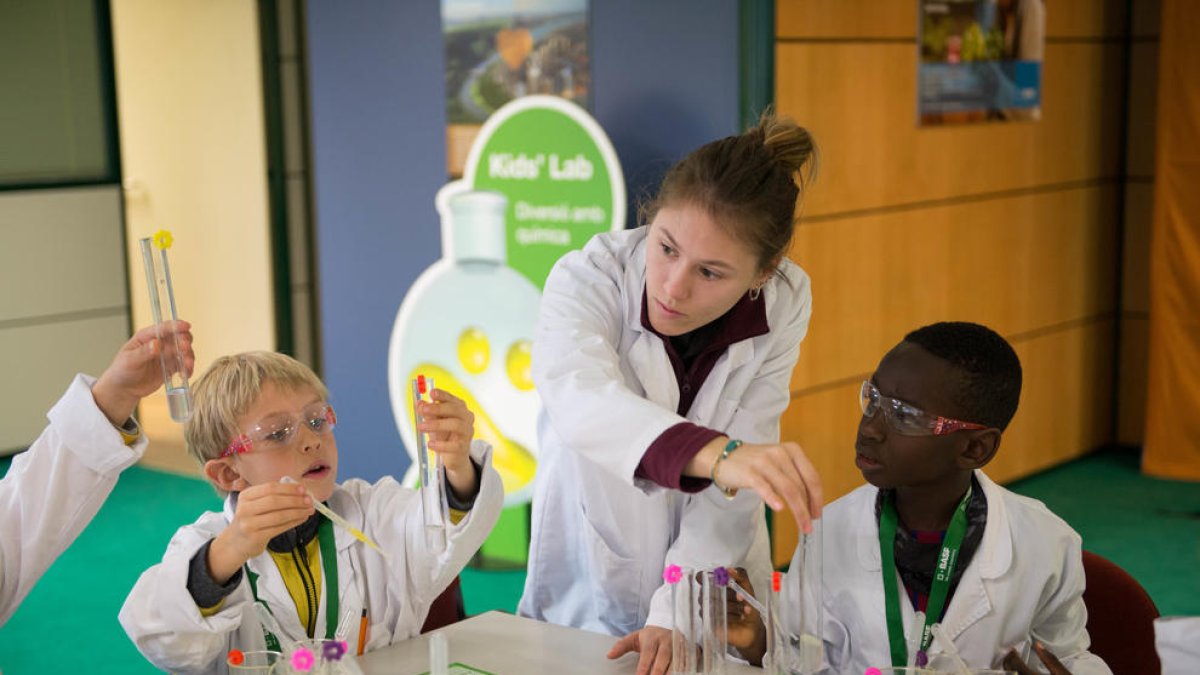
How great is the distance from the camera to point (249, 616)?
6.84 feet

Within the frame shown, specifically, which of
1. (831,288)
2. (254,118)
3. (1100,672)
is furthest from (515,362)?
(1100,672)

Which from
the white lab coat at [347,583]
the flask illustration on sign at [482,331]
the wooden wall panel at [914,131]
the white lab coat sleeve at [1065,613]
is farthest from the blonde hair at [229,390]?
the wooden wall panel at [914,131]

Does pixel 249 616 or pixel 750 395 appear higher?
pixel 750 395

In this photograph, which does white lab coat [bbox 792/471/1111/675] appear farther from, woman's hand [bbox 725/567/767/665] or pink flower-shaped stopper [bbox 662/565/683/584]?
pink flower-shaped stopper [bbox 662/565/683/584]

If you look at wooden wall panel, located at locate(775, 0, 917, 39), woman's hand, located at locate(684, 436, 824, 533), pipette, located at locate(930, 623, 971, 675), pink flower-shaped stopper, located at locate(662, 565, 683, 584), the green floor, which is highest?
wooden wall panel, located at locate(775, 0, 917, 39)

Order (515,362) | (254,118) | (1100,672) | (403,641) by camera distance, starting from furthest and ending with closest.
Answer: (254,118) < (515,362) < (403,641) < (1100,672)

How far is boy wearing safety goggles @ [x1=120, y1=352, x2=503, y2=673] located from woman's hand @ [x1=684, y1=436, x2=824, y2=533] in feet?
1.70

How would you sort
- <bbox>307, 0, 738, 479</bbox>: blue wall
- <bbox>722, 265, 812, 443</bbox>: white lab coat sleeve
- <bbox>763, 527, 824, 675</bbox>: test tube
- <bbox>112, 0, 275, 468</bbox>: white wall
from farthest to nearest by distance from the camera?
1. <bbox>112, 0, 275, 468</bbox>: white wall
2. <bbox>307, 0, 738, 479</bbox>: blue wall
3. <bbox>722, 265, 812, 443</bbox>: white lab coat sleeve
4. <bbox>763, 527, 824, 675</bbox>: test tube

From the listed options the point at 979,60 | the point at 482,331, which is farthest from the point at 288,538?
the point at 979,60

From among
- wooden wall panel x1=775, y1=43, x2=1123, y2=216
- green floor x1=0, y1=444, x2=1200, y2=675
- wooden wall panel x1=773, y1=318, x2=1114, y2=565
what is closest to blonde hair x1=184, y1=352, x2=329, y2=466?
green floor x1=0, y1=444, x2=1200, y2=675

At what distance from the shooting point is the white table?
6.62 feet

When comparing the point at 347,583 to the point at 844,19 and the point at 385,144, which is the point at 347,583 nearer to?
the point at 844,19

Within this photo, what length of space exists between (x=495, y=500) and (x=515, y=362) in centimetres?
246

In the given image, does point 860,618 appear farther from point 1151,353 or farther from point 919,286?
point 1151,353
